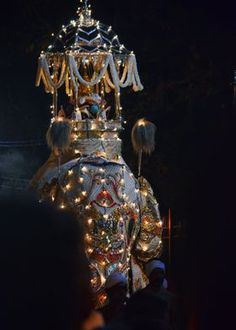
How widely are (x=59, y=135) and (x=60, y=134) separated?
1cm

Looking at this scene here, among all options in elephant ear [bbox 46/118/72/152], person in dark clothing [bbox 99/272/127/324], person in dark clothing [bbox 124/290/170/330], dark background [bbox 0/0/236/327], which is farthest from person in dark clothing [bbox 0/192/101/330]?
dark background [bbox 0/0/236/327]

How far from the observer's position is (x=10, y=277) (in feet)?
9.15

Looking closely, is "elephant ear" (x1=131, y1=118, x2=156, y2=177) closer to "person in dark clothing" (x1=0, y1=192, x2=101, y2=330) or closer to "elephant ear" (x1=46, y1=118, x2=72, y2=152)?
"elephant ear" (x1=46, y1=118, x2=72, y2=152)

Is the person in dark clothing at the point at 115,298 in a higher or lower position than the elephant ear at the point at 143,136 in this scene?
lower

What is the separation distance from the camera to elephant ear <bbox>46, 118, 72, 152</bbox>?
855cm


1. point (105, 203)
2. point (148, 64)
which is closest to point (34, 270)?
point (105, 203)

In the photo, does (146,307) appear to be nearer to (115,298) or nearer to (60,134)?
(115,298)

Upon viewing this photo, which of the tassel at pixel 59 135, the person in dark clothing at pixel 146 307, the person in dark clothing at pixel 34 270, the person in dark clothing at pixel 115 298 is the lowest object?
the person in dark clothing at pixel 115 298

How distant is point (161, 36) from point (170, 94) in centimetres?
73

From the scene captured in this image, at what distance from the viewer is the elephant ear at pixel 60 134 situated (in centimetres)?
855

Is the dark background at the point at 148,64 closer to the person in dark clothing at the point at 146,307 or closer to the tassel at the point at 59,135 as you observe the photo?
the tassel at the point at 59,135

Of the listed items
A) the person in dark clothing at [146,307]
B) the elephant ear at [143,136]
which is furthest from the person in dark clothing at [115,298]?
the elephant ear at [143,136]

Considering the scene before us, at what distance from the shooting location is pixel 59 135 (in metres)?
8.55

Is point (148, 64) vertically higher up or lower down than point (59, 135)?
higher up
